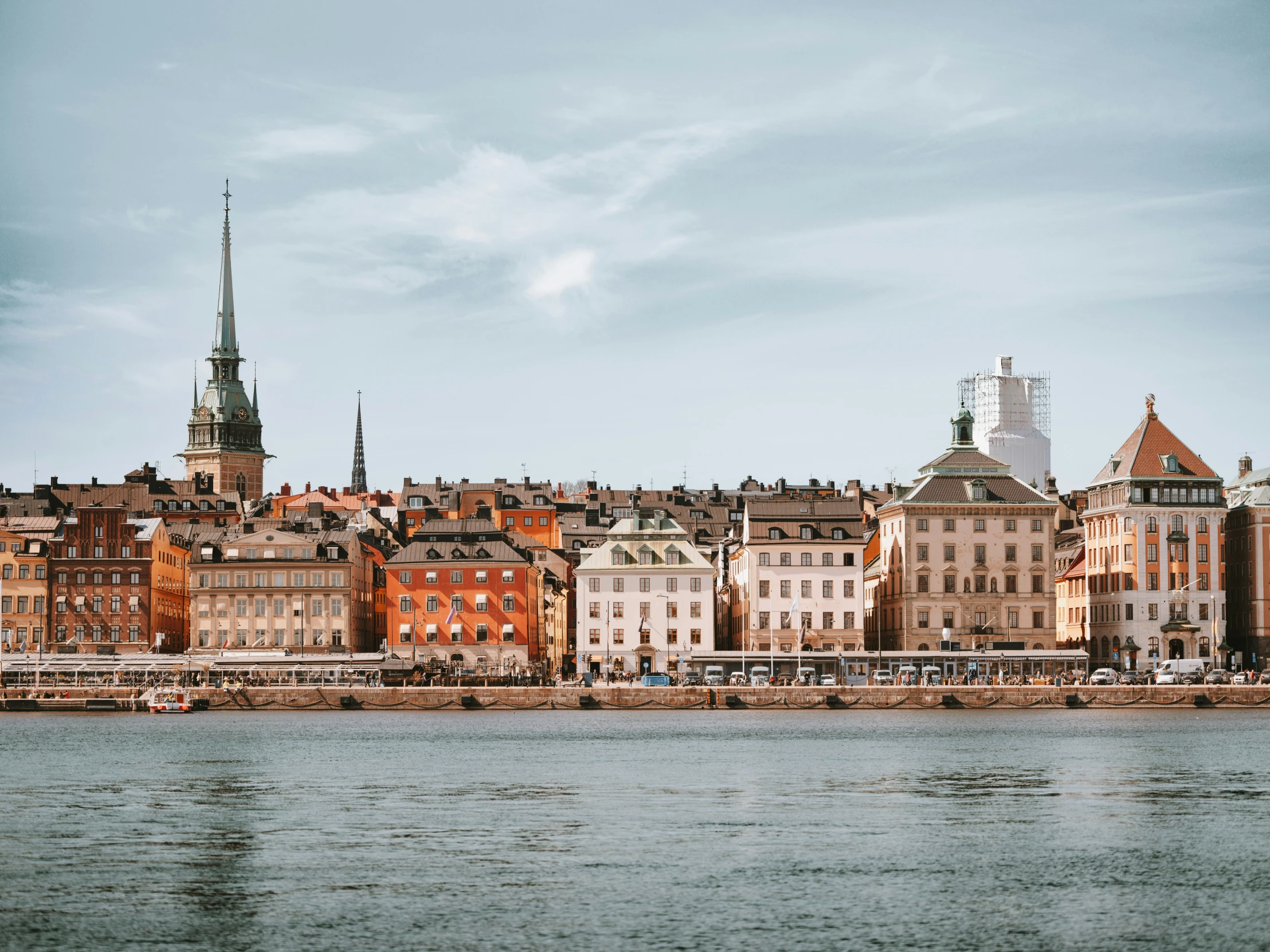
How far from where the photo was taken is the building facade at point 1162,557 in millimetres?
157125

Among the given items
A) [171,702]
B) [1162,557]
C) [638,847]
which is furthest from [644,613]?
[638,847]

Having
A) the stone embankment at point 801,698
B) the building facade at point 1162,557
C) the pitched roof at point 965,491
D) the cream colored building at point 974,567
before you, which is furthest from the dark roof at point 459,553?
the building facade at point 1162,557

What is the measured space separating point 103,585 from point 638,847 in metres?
118

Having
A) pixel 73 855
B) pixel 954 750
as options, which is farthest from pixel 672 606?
pixel 73 855

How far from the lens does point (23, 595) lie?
16188 cm

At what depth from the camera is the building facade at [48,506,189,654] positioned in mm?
161625

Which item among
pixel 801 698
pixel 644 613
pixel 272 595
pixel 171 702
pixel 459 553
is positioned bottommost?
pixel 171 702

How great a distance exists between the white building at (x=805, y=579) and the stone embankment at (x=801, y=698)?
46.7 ft

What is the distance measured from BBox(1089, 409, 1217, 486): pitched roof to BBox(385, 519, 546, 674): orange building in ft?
170

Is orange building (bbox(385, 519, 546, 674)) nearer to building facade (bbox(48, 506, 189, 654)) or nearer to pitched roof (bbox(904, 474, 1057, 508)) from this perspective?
building facade (bbox(48, 506, 189, 654))

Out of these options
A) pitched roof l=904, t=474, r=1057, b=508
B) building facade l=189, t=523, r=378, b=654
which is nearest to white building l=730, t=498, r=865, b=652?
pitched roof l=904, t=474, r=1057, b=508

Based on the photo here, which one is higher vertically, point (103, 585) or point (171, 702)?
point (103, 585)

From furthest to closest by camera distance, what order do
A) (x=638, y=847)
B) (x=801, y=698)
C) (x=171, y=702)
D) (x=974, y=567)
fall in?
(x=974, y=567) < (x=171, y=702) < (x=801, y=698) < (x=638, y=847)

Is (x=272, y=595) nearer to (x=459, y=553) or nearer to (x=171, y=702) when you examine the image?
(x=459, y=553)
